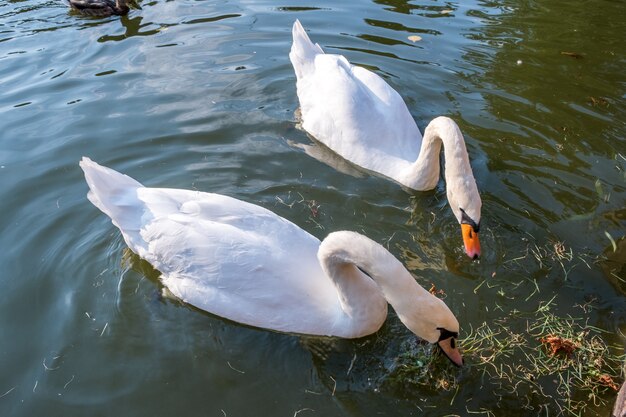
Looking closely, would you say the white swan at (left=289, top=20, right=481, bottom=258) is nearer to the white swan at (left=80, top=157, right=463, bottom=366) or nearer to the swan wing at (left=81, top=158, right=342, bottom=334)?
the white swan at (left=80, top=157, right=463, bottom=366)

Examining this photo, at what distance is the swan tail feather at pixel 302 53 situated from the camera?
24.7ft

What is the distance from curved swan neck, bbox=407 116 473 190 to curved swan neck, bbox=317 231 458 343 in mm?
1399

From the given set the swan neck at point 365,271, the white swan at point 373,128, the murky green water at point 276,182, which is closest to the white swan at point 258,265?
the swan neck at point 365,271

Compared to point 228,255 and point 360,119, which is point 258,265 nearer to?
point 228,255

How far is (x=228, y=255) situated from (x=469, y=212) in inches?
76.1

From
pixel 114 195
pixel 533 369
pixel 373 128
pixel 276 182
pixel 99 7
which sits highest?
pixel 99 7

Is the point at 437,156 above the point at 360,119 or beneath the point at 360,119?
beneath

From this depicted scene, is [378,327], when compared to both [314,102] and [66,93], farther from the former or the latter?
[66,93]

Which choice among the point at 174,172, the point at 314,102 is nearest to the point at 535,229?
the point at 314,102

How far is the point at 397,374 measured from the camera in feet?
13.2

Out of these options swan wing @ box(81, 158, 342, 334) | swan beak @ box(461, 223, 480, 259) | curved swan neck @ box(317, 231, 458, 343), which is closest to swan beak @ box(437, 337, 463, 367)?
curved swan neck @ box(317, 231, 458, 343)

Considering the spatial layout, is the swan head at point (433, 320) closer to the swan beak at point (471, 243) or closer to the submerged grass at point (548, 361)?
the submerged grass at point (548, 361)

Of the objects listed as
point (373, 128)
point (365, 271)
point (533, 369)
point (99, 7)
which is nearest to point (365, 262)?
point (365, 271)

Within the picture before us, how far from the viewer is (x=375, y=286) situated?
13.6 ft
